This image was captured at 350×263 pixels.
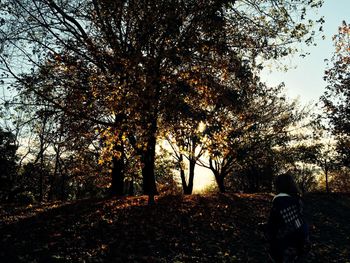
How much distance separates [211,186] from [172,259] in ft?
234

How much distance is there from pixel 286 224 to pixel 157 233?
6758mm

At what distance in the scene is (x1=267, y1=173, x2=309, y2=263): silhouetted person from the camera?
5.46 meters

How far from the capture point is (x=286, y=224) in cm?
542

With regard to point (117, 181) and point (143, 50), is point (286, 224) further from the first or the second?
point (117, 181)

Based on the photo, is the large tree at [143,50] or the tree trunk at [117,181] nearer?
the large tree at [143,50]

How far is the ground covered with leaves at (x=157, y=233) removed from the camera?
9352mm

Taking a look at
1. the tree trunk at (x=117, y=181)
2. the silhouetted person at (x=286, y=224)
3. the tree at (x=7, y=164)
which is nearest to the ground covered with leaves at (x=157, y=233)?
the silhouetted person at (x=286, y=224)

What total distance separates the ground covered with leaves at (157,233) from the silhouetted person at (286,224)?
1.56 m

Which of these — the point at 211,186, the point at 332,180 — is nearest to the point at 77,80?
the point at 211,186

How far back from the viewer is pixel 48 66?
Answer: 16188 mm

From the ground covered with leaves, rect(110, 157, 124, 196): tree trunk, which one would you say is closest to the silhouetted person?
the ground covered with leaves

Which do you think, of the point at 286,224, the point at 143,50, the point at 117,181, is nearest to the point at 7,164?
the point at 117,181

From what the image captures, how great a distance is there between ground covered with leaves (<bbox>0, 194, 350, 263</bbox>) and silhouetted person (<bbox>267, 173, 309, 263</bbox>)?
1.56 meters

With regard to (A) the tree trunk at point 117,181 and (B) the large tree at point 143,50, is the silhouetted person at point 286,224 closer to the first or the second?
(B) the large tree at point 143,50
